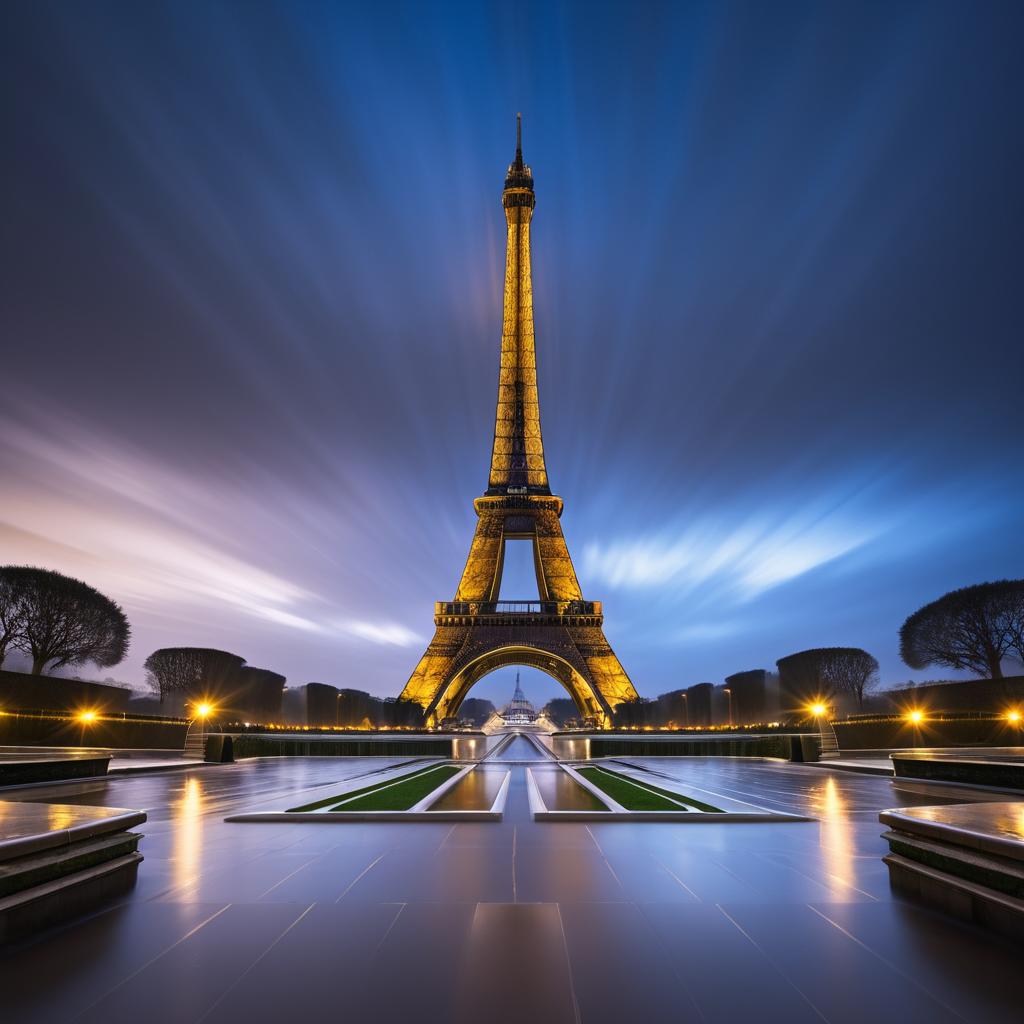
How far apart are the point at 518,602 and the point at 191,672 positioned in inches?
1052

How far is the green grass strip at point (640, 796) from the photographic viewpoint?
10570 millimetres

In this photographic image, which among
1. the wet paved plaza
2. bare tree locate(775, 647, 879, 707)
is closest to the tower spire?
bare tree locate(775, 647, 879, 707)

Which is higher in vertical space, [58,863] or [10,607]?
[10,607]

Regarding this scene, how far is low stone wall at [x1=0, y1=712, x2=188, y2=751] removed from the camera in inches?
1112

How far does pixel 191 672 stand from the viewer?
54094 millimetres

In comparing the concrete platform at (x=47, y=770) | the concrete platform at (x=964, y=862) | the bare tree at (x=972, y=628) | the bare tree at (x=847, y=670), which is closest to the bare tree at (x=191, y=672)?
the concrete platform at (x=47, y=770)

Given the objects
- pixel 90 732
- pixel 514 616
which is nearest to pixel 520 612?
pixel 514 616

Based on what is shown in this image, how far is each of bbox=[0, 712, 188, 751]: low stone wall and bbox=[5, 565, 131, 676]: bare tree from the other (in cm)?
1325

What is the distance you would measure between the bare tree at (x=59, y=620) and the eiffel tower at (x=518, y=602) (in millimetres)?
→ 21068

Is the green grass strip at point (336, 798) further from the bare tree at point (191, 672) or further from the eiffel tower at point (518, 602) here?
the bare tree at point (191, 672)

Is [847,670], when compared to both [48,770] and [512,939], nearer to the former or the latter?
[48,770]

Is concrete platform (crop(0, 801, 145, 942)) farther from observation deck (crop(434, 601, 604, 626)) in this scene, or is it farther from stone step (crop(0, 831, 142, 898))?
observation deck (crop(434, 601, 604, 626))

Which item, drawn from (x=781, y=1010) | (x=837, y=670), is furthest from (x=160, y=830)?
(x=837, y=670)

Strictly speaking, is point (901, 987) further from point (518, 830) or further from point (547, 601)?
point (547, 601)
